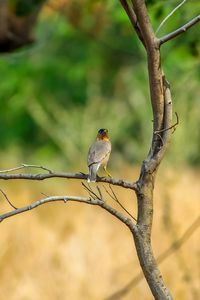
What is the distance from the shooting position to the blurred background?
6703 mm

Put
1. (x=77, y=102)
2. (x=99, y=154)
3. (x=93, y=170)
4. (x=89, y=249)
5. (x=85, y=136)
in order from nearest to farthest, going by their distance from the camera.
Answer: (x=93, y=170), (x=99, y=154), (x=89, y=249), (x=85, y=136), (x=77, y=102)

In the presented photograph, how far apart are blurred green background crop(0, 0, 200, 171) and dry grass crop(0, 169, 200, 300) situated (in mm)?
1362

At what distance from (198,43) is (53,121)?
8525 mm

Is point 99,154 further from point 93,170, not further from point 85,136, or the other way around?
point 85,136

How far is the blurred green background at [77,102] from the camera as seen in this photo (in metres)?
11.4

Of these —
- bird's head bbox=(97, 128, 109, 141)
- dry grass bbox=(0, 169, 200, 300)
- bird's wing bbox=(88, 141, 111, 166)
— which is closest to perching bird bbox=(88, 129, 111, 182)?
bird's wing bbox=(88, 141, 111, 166)

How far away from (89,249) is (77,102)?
5794 millimetres

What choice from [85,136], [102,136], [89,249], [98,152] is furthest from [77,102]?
[98,152]

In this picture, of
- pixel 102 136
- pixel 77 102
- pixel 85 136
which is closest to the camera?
pixel 102 136

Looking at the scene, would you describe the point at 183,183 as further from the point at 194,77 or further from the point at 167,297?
the point at 167,297

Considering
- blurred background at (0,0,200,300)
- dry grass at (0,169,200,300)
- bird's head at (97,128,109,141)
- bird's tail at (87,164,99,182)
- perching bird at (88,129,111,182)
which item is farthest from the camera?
dry grass at (0,169,200,300)

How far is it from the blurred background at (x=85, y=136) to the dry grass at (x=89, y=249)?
0.02m

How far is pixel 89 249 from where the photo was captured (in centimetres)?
830

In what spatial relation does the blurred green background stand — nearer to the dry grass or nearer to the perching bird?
the dry grass
